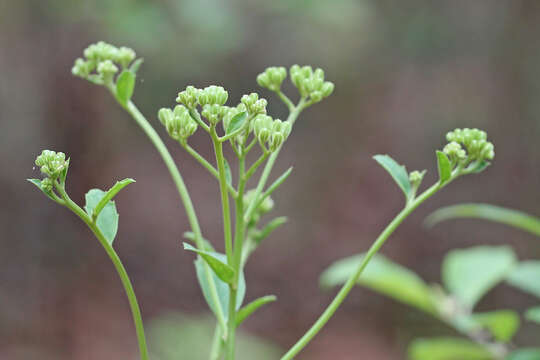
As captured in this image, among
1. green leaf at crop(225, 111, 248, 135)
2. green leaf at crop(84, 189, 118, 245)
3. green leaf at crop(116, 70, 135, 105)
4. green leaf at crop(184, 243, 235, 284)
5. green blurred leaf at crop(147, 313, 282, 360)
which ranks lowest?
green blurred leaf at crop(147, 313, 282, 360)

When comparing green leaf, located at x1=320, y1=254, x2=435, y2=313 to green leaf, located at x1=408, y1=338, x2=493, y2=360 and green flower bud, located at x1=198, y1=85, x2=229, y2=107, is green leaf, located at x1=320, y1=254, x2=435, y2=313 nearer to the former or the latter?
green leaf, located at x1=408, y1=338, x2=493, y2=360

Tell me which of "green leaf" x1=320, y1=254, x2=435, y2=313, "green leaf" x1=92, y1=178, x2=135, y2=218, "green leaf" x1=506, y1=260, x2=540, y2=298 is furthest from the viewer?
"green leaf" x1=320, y1=254, x2=435, y2=313

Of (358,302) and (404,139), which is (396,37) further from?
(358,302)

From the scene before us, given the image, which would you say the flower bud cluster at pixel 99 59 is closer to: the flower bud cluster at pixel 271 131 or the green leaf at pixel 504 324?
the flower bud cluster at pixel 271 131

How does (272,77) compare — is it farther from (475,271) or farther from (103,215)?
(475,271)

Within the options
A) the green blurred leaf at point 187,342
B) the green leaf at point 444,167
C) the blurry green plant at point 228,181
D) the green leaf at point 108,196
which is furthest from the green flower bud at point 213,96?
the green blurred leaf at point 187,342

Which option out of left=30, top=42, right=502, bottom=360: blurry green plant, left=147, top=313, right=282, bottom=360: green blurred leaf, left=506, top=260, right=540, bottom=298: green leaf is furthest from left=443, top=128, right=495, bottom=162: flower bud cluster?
left=147, top=313, right=282, bottom=360: green blurred leaf
